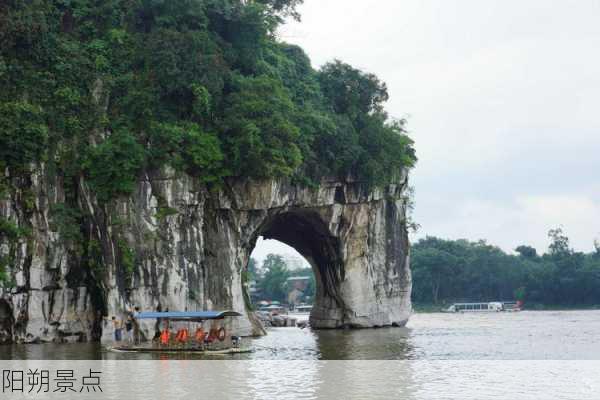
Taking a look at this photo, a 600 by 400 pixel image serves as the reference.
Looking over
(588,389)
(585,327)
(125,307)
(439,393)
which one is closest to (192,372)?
(439,393)

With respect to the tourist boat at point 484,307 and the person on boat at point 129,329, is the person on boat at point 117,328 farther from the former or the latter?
the tourist boat at point 484,307

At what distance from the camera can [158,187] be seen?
101 ft

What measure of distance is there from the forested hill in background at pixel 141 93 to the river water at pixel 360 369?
6505 mm

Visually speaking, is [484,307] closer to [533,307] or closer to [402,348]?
[533,307]

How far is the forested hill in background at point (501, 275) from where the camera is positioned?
73500 mm

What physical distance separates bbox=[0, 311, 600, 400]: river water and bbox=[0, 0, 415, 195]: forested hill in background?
6.51 metres

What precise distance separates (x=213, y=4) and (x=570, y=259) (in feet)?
163

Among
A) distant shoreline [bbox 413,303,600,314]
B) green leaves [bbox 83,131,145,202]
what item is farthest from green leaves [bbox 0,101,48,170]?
distant shoreline [bbox 413,303,600,314]

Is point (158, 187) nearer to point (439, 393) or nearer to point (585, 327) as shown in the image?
point (439, 393)

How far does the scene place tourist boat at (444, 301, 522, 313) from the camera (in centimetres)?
7131

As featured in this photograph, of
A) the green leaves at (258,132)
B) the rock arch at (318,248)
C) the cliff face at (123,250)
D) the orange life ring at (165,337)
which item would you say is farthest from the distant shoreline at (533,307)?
the orange life ring at (165,337)

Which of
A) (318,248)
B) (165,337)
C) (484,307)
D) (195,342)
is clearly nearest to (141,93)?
(165,337)

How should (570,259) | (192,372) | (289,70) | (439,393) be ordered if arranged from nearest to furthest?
1. (439,393)
2. (192,372)
3. (289,70)
4. (570,259)

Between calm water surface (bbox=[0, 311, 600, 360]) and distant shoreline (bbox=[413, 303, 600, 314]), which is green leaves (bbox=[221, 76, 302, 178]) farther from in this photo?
distant shoreline (bbox=[413, 303, 600, 314])
